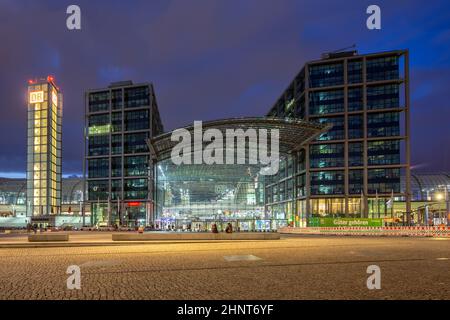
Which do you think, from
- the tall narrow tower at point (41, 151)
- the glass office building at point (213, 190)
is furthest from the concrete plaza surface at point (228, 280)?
the tall narrow tower at point (41, 151)

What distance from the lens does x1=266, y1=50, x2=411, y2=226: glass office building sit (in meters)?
88.6

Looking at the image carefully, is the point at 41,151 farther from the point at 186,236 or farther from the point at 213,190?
the point at 186,236

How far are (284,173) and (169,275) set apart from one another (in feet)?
319

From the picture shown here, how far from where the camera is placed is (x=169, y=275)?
12.0 meters

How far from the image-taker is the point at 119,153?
4186 inches

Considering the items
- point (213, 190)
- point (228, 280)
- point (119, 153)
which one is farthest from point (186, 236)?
point (119, 153)

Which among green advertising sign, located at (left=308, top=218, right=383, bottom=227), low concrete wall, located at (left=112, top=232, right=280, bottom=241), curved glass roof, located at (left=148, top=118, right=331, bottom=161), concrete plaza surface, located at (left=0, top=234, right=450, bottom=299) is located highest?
curved glass roof, located at (left=148, top=118, right=331, bottom=161)

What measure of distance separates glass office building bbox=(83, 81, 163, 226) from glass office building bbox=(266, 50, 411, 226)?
3820cm

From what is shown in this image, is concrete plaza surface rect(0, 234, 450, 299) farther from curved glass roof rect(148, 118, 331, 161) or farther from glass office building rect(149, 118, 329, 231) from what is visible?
glass office building rect(149, 118, 329, 231)

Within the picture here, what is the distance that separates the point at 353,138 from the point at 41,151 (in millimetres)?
88976

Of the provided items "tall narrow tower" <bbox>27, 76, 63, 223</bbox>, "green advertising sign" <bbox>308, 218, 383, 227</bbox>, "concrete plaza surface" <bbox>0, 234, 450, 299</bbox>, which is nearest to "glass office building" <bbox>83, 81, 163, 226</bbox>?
"tall narrow tower" <bbox>27, 76, 63, 223</bbox>

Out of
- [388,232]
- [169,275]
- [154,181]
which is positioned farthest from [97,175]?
[169,275]

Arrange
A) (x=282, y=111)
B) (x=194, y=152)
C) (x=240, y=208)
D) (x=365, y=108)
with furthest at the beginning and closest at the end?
(x=282, y=111) → (x=240, y=208) → (x=365, y=108) → (x=194, y=152)
